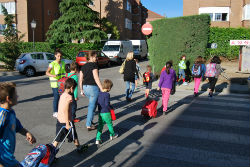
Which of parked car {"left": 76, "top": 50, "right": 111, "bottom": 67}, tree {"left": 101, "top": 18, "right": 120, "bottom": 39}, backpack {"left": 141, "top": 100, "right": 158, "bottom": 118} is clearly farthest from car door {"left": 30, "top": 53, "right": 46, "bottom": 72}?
tree {"left": 101, "top": 18, "right": 120, "bottom": 39}

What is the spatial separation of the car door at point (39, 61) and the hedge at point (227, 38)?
1503 cm

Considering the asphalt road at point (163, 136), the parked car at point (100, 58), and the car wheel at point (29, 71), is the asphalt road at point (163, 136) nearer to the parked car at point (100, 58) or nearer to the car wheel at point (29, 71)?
the car wheel at point (29, 71)

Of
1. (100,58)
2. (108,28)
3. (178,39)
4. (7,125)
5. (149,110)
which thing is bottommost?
(149,110)

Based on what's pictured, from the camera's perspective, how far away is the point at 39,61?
57.1 feet

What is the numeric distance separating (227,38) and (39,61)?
16.9 meters

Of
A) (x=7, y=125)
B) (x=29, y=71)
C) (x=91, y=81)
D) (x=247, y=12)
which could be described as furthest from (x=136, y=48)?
(x=7, y=125)

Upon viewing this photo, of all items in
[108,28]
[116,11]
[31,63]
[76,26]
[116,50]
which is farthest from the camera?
[116,11]

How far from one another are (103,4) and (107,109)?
3806 centimetres

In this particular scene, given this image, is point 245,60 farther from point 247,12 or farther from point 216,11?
point 216,11

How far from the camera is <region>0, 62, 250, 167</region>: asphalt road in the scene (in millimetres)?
4406

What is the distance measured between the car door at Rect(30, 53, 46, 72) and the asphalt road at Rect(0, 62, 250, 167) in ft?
27.7

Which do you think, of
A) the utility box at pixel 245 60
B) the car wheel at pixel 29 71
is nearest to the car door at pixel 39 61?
the car wheel at pixel 29 71

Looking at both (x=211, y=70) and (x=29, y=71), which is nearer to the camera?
(x=211, y=70)

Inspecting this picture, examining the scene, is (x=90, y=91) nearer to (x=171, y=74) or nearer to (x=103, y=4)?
(x=171, y=74)
